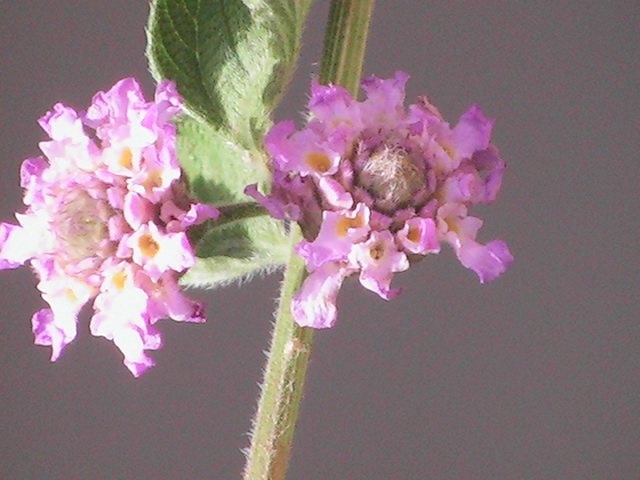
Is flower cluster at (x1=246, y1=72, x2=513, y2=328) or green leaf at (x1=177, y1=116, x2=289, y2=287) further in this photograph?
green leaf at (x1=177, y1=116, x2=289, y2=287)

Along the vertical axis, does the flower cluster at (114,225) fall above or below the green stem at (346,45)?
below

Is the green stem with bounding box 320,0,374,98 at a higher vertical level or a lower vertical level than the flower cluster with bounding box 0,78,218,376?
higher

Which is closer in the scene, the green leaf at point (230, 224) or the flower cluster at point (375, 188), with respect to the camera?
the flower cluster at point (375, 188)

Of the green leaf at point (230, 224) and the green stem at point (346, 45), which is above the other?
the green stem at point (346, 45)
